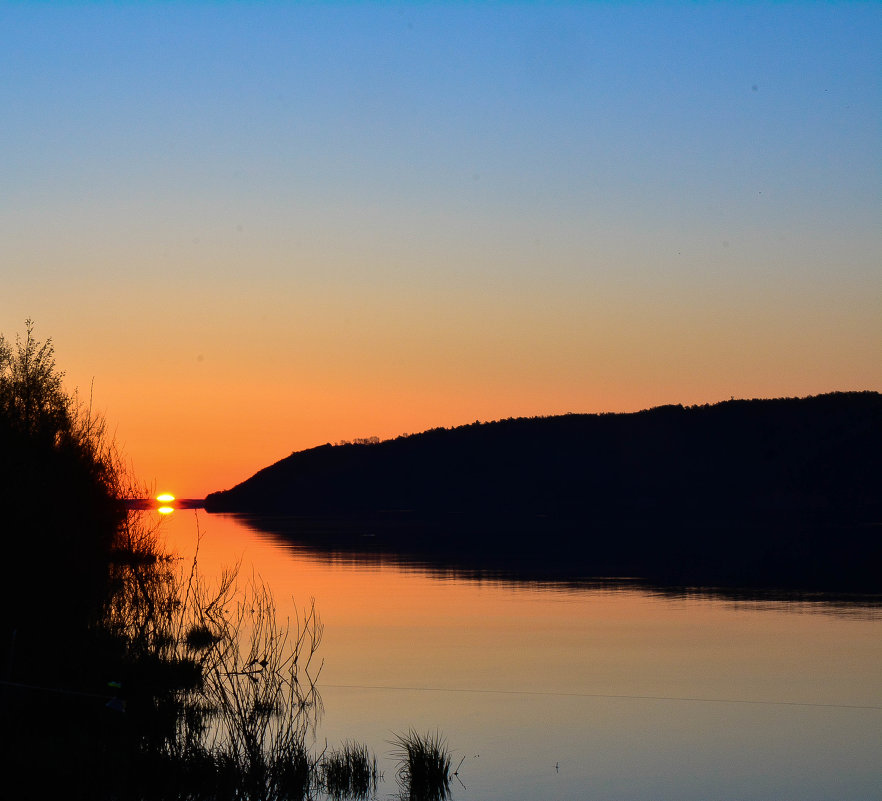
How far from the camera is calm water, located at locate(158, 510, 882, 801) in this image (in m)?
17.2

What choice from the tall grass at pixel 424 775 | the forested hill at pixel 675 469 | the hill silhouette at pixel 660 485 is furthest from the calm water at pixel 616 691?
the forested hill at pixel 675 469

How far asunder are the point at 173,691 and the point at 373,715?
3612mm

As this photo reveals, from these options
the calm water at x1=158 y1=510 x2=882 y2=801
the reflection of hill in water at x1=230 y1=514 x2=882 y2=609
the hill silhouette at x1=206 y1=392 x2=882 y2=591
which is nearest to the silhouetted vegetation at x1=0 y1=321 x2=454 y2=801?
the calm water at x1=158 y1=510 x2=882 y2=801

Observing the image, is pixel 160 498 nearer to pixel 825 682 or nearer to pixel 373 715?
pixel 373 715

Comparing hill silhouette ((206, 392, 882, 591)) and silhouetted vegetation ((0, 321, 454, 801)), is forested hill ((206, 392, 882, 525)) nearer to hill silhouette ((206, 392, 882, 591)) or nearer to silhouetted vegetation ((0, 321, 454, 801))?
hill silhouette ((206, 392, 882, 591))

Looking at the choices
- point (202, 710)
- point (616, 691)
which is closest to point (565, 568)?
point (616, 691)

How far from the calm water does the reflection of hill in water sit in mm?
3941

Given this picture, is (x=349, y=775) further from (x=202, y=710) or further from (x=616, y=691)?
(x=616, y=691)

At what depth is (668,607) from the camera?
38.2 metres

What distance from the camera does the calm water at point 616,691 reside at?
1720 centimetres

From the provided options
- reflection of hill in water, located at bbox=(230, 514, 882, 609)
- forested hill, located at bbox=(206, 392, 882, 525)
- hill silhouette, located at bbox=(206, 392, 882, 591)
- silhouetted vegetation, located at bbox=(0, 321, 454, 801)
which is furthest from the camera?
forested hill, located at bbox=(206, 392, 882, 525)

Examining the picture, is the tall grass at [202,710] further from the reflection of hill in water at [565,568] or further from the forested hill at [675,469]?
the forested hill at [675,469]

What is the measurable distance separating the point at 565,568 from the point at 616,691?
3194cm

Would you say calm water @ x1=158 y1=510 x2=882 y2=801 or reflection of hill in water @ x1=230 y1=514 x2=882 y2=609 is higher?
reflection of hill in water @ x1=230 y1=514 x2=882 y2=609
